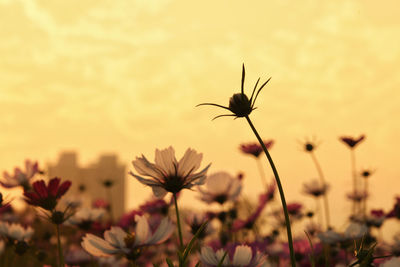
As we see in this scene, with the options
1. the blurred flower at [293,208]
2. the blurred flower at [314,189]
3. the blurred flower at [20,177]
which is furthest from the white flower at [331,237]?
the blurred flower at [314,189]

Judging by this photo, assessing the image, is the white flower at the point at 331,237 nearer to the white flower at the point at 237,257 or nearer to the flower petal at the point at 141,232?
the white flower at the point at 237,257

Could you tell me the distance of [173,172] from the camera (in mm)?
1345

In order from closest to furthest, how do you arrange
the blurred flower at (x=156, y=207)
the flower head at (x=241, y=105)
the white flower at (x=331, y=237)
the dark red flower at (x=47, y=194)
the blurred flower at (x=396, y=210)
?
the flower head at (x=241, y=105), the dark red flower at (x=47, y=194), the white flower at (x=331, y=237), the blurred flower at (x=396, y=210), the blurred flower at (x=156, y=207)

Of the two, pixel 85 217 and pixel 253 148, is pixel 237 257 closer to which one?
pixel 85 217

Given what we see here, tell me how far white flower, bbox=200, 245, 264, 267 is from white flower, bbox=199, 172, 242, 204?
920 millimetres

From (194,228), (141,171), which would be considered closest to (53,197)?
(141,171)

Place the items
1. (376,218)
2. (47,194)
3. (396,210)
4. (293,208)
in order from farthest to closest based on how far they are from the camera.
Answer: (293,208) → (376,218) → (396,210) → (47,194)

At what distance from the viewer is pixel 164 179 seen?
135 cm

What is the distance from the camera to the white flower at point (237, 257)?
4.10 ft

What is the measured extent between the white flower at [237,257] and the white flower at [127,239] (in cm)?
11

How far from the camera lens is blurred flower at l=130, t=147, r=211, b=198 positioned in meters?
1.33

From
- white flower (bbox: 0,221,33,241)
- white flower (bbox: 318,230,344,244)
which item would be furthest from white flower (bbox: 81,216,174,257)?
white flower (bbox: 0,221,33,241)

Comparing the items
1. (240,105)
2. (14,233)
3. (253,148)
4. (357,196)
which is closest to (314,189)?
(357,196)

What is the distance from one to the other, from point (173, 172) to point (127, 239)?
0.66 feet
